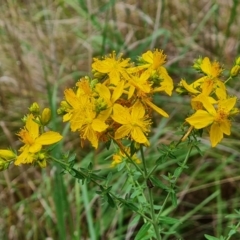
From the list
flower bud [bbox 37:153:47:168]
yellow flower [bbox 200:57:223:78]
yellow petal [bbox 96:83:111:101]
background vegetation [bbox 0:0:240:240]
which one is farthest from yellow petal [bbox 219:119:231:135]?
background vegetation [bbox 0:0:240:240]

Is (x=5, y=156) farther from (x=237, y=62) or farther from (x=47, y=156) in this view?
(x=237, y=62)

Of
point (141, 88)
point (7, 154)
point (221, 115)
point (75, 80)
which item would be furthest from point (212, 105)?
point (75, 80)

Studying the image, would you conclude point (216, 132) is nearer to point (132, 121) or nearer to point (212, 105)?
point (212, 105)

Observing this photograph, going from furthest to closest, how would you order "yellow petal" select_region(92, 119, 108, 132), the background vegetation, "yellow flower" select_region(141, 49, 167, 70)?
the background vegetation
"yellow flower" select_region(141, 49, 167, 70)
"yellow petal" select_region(92, 119, 108, 132)

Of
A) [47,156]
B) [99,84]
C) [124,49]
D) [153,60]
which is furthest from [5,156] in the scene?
[124,49]

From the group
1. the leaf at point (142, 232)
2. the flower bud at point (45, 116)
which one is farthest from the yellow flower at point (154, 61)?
Result: the leaf at point (142, 232)

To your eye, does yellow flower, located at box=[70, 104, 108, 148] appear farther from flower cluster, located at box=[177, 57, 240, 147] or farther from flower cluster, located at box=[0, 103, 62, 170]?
flower cluster, located at box=[177, 57, 240, 147]

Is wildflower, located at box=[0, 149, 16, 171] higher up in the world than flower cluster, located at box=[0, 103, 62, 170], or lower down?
lower down
